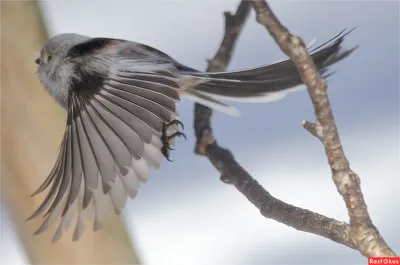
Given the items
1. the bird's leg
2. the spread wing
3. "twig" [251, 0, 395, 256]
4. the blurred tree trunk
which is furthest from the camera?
the blurred tree trunk

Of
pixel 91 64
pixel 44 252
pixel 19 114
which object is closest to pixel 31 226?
pixel 44 252

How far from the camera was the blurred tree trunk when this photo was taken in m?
0.92

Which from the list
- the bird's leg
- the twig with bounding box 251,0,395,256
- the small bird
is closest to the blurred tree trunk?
the small bird

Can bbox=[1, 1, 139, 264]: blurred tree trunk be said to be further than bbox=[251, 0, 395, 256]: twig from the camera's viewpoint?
Yes

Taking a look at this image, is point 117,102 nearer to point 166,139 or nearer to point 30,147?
point 166,139

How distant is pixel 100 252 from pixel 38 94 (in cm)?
26

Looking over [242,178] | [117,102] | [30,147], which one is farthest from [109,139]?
[30,147]

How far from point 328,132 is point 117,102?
277 millimetres

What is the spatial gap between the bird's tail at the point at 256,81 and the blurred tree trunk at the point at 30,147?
0.25m

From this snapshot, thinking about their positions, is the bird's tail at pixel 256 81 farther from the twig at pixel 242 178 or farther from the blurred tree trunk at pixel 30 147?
the blurred tree trunk at pixel 30 147

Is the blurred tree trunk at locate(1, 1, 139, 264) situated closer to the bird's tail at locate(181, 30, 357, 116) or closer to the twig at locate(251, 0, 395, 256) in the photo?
the bird's tail at locate(181, 30, 357, 116)

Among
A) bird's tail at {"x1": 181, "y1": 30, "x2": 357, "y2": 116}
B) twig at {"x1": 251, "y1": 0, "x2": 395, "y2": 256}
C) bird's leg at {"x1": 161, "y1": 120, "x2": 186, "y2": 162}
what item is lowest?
twig at {"x1": 251, "y1": 0, "x2": 395, "y2": 256}

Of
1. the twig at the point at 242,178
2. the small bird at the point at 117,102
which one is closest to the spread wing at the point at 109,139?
the small bird at the point at 117,102

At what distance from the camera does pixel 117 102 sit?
0.69 meters
